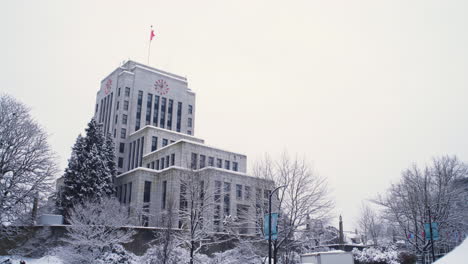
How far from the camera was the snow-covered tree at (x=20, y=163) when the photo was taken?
32.2 metres

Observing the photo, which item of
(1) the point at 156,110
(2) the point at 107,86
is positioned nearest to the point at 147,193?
(1) the point at 156,110

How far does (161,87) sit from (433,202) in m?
62.3

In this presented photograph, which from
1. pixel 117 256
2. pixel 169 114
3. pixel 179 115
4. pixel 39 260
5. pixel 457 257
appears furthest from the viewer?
pixel 179 115

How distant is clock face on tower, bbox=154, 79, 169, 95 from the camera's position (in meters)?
88.8

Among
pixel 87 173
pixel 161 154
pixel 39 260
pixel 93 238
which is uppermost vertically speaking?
pixel 161 154

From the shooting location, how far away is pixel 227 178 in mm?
58062

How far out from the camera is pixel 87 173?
49.8m

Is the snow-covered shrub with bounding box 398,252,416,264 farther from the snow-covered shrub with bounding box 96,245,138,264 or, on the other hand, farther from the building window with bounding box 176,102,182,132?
the building window with bounding box 176,102,182,132

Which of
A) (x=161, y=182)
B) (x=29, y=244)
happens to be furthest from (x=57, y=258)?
(x=161, y=182)

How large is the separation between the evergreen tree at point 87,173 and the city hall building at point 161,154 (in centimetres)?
755

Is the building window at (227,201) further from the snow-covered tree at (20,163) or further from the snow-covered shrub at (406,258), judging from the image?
the snow-covered tree at (20,163)

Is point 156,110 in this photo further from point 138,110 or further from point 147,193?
point 147,193

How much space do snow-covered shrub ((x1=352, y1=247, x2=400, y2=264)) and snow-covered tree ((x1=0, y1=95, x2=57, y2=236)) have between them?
36.5m

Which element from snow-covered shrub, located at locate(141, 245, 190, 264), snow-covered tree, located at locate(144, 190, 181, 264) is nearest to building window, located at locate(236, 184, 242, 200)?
snow-covered shrub, located at locate(141, 245, 190, 264)
